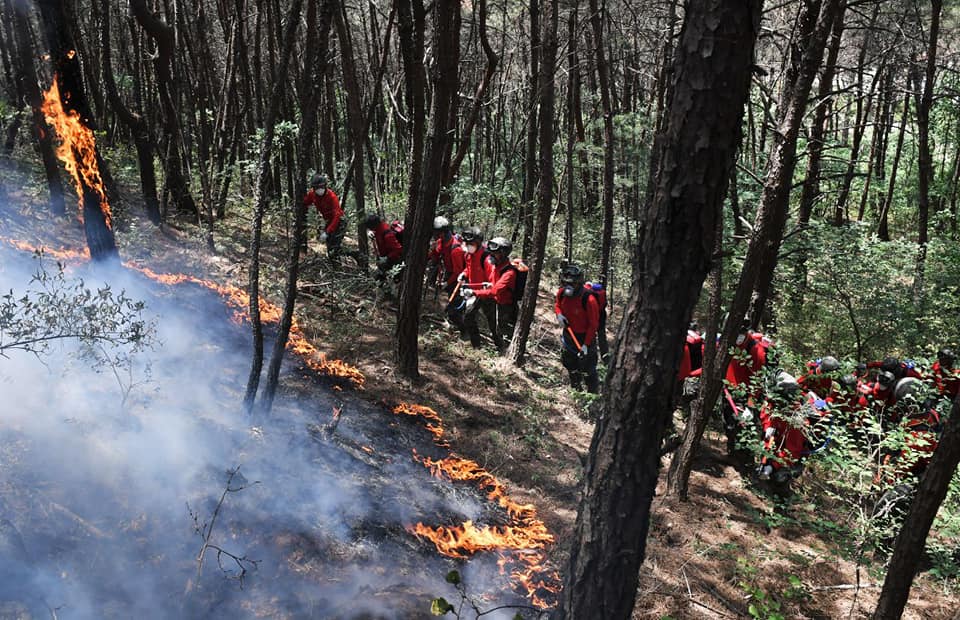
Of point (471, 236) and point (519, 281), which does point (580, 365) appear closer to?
point (519, 281)

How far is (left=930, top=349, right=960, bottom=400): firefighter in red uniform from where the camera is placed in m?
8.01

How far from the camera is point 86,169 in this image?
7.31 meters

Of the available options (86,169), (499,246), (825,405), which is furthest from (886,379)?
(86,169)

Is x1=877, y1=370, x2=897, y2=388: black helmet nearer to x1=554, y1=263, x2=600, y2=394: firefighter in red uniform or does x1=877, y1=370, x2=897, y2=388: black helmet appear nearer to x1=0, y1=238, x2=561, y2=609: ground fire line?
x1=554, y1=263, x2=600, y2=394: firefighter in red uniform

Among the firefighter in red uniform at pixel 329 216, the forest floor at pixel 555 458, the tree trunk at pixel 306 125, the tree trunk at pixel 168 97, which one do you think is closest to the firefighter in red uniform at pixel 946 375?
the forest floor at pixel 555 458

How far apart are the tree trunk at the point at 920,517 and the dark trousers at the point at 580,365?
18.4ft

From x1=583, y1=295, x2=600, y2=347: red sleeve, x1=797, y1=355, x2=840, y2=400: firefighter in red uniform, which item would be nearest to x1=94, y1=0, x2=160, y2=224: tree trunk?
x1=583, y1=295, x2=600, y2=347: red sleeve

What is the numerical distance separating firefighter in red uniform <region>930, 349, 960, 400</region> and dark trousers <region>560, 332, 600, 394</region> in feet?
14.5

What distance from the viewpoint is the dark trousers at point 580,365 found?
9688mm

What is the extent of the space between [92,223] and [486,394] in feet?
18.1

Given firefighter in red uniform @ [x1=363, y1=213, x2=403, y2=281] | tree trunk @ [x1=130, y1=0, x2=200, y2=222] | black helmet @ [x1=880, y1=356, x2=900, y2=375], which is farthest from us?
firefighter in red uniform @ [x1=363, y1=213, x2=403, y2=281]

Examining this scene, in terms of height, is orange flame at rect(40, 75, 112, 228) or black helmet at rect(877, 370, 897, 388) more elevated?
orange flame at rect(40, 75, 112, 228)

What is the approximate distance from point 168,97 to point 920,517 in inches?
488

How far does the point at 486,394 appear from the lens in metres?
9.01
